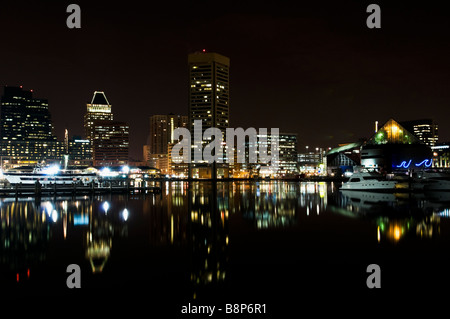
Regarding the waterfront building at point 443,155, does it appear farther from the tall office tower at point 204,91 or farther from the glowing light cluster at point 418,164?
the tall office tower at point 204,91

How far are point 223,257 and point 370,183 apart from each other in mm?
39383

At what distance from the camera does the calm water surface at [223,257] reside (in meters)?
10.1

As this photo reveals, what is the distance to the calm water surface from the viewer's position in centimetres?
1009

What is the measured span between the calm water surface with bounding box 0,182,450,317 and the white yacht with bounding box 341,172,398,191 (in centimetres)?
2356

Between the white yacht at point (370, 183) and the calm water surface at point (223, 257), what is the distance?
77.3 ft

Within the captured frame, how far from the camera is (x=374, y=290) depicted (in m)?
10.1

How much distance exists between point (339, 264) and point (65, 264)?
947cm

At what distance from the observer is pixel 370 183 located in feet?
159

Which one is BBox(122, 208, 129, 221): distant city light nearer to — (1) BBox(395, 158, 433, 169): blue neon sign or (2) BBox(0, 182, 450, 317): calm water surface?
(2) BBox(0, 182, 450, 317): calm water surface

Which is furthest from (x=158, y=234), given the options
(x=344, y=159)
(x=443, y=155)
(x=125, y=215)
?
(x=443, y=155)

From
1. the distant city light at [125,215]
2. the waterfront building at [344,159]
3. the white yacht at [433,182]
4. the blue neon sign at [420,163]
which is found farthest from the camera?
the waterfront building at [344,159]

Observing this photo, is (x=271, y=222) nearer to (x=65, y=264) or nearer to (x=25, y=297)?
(x=65, y=264)

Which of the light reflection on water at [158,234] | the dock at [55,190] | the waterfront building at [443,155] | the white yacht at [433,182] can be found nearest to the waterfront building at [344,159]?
the waterfront building at [443,155]
